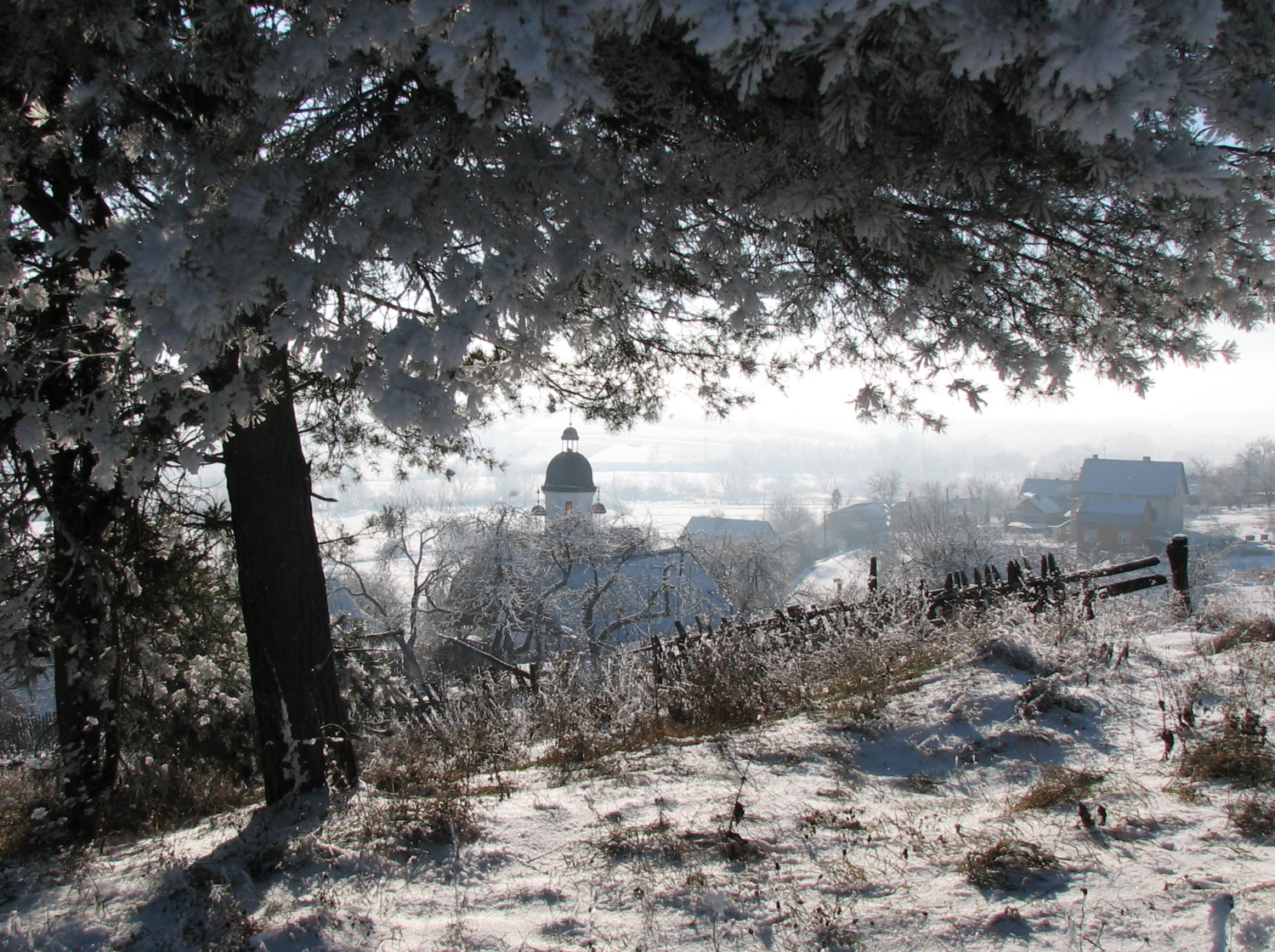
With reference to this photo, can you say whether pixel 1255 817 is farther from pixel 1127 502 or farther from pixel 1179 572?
pixel 1127 502

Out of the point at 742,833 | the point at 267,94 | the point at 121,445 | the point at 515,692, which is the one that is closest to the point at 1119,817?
the point at 742,833

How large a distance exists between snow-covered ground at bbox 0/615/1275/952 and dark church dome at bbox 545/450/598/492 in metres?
36.3

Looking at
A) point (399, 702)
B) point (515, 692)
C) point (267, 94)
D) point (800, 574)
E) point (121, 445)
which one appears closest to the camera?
point (267, 94)

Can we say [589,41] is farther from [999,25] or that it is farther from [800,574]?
[800,574]

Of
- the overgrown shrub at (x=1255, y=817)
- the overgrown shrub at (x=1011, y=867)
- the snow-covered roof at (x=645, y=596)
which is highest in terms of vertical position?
the overgrown shrub at (x=1255, y=817)

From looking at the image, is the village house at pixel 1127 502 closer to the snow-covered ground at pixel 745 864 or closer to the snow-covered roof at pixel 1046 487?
the snow-covered roof at pixel 1046 487

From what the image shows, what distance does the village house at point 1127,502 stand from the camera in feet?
196

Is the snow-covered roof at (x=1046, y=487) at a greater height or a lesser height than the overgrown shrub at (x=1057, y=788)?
lesser

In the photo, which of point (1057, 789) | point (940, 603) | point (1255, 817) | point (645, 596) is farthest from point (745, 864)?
point (645, 596)

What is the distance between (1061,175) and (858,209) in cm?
81

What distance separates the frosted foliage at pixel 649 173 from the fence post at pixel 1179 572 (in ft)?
19.9

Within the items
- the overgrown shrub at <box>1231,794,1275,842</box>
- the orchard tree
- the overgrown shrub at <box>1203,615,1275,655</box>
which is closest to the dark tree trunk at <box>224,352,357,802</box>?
the orchard tree

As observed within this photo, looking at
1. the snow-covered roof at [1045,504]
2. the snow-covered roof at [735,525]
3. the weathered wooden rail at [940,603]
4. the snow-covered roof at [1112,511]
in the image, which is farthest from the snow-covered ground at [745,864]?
the snow-covered roof at [1045,504]

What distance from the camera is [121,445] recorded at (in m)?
2.83
